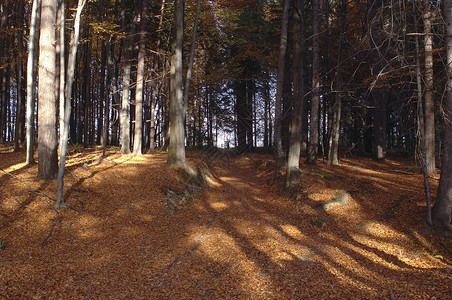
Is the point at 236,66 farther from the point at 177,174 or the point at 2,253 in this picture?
the point at 2,253

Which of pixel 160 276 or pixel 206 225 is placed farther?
pixel 206 225

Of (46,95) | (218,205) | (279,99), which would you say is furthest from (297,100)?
(46,95)

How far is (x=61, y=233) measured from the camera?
5.68 metres

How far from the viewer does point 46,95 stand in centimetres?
738

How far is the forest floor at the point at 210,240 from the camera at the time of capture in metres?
4.07

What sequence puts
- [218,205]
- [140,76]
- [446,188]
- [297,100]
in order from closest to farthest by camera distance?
[446,188] < [218,205] < [297,100] < [140,76]

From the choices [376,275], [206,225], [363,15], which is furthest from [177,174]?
[363,15]

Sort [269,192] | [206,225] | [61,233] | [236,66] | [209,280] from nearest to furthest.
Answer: [209,280]
[61,233]
[206,225]
[269,192]
[236,66]

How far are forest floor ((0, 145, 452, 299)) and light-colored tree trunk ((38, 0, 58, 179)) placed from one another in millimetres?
674

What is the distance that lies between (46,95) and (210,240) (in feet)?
21.4

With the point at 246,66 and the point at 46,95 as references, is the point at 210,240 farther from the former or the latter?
the point at 246,66

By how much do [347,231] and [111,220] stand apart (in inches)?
263

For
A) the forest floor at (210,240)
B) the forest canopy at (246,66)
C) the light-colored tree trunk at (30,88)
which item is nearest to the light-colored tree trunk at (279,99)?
the forest canopy at (246,66)

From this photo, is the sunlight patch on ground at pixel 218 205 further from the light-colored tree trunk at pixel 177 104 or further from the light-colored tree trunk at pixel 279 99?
the light-colored tree trunk at pixel 279 99
